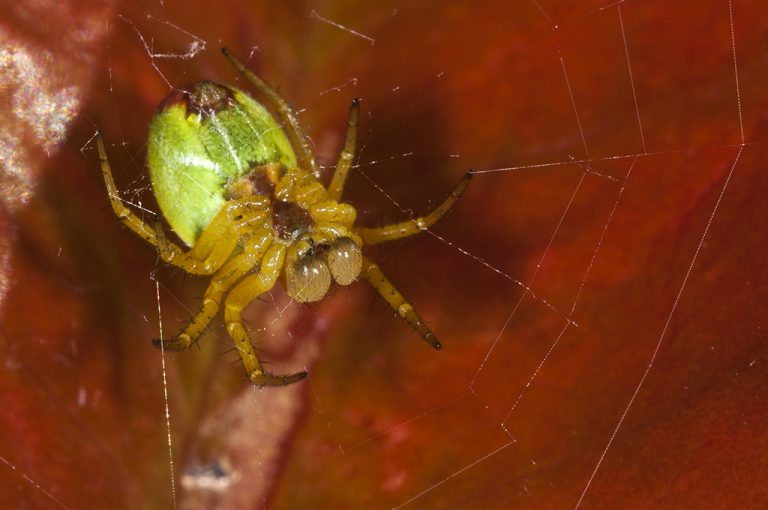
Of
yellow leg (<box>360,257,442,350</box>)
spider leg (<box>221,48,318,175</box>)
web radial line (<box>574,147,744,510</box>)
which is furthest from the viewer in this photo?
spider leg (<box>221,48,318,175</box>)

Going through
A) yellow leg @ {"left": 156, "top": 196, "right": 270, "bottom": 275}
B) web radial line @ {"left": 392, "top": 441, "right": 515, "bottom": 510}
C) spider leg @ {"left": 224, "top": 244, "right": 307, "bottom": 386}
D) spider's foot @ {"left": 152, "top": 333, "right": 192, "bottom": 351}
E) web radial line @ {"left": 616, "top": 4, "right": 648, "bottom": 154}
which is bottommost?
web radial line @ {"left": 392, "top": 441, "right": 515, "bottom": 510}

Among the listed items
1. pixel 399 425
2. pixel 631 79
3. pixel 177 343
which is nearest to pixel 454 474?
pixel 399 425

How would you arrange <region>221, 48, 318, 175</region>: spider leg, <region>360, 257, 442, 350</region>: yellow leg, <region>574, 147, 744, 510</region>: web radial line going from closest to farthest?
<region>574, 147, 744, 510</region>: web radial line, <region>360, 257, 442, 350</region>: yellow leg, <region>221, 48, 318, 175</region>: spider leg

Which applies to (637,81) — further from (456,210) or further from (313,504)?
(313,504)

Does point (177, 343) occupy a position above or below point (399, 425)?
above

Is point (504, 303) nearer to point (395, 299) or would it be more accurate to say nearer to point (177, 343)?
point (395, 299)

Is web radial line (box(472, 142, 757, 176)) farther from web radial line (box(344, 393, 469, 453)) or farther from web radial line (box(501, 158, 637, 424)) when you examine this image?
web radial line (box(344, 393, 469, 453))

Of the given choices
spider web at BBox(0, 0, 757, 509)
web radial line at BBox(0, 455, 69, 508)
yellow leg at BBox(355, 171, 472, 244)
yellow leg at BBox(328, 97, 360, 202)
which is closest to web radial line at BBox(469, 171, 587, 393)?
spider web at BBox(0, 0, 757, 509)

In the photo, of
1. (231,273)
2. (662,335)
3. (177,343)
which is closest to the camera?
(662,335)
